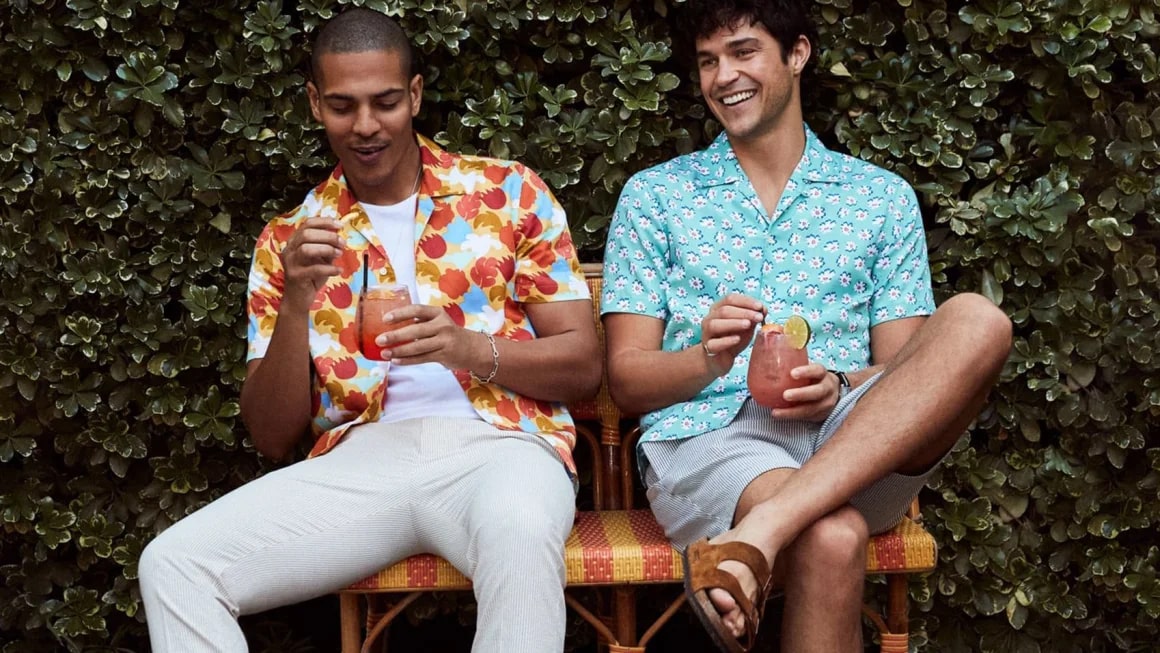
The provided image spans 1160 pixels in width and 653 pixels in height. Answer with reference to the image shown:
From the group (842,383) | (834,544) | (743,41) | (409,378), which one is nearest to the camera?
(834,544)

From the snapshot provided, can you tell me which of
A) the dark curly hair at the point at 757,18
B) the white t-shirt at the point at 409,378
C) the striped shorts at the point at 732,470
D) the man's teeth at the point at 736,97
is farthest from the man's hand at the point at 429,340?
the dark curly hair at the point at 757,18

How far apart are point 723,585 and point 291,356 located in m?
1.08

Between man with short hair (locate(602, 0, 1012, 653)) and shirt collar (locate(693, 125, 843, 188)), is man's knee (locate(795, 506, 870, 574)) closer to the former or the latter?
man with short hair (locate(602, 0, 1012, 653))

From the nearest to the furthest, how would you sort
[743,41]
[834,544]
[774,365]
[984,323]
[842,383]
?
[834,544], [984,323], [774,365], [842,383], [743,41]

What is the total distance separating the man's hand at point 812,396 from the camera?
2.73 m

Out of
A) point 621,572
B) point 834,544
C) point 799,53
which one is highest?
point 799,53

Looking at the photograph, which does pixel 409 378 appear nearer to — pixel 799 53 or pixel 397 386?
pixel 397 386

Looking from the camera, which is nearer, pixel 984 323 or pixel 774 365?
pixel 984 323

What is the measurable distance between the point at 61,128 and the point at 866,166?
1.95 meters

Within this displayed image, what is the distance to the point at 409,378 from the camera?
305 centimetres

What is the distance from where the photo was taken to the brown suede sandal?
2.34 m

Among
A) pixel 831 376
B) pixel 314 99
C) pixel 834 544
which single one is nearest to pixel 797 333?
pixel 831 376

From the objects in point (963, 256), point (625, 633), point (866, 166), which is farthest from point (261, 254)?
point (963, 256)

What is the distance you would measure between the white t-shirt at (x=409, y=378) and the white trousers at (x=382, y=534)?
7cm
